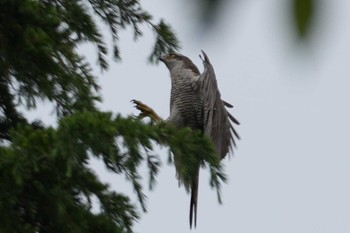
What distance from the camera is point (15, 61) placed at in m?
3.89

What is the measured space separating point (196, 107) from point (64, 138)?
277 centimetres

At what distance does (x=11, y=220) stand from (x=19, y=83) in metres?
1.08

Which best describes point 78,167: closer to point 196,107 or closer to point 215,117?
point 215,117

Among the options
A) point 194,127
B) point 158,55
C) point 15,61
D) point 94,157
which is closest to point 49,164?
point 94,157

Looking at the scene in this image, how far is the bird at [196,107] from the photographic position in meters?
5.15

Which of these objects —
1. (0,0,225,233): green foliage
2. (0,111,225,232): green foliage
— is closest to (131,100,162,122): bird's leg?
(0,0,225,233): green foliage

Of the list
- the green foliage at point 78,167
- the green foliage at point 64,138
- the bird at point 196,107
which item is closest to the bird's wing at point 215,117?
the bird at point 196,107

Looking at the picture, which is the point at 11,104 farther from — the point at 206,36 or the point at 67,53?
the point at 206,36

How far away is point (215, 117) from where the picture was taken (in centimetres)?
530

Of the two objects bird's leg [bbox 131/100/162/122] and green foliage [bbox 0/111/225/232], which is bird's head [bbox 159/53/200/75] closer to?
bird's leg [bbox 131/100/162/122]

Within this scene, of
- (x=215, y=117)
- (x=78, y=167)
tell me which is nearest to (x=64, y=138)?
(x=78, y=167)

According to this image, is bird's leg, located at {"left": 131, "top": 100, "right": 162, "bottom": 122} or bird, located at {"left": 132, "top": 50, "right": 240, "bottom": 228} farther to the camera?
bird's leg, located at {"left": 131, "top": 100, "right": 162, "bottom": 122}

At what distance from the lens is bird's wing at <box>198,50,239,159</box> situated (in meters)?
5.14

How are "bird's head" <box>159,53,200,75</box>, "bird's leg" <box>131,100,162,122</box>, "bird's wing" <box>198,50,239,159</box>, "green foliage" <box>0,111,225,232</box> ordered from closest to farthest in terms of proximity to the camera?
"green foliage" <box>0,111,225,232</box>
"bird's wing" <box>198,50,239,159</box>
"bird's leg" <box>131,100,162,122</box>
"bird's head" <box>159,53,200,75</box>
